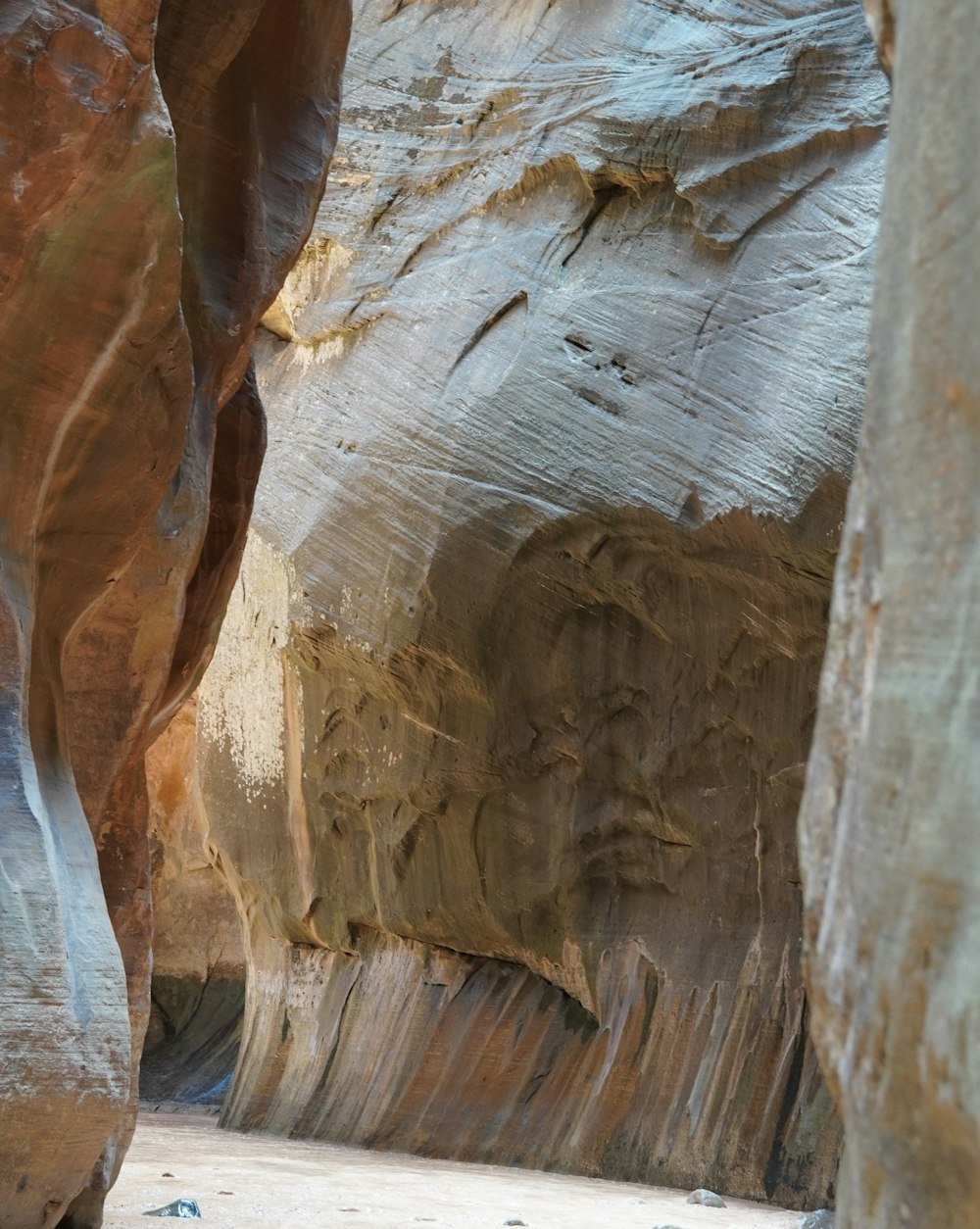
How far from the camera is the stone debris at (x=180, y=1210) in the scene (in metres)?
4.84

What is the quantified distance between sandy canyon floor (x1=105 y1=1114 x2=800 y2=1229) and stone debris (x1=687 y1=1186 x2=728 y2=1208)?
2.7 inches

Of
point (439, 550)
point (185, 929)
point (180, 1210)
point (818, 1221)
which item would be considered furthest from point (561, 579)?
point (185, 929)

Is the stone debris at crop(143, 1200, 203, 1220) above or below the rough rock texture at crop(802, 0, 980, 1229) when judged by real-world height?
below

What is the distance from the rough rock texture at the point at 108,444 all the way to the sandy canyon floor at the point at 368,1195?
67 centimetres

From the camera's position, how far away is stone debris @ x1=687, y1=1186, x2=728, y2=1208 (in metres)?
6.94

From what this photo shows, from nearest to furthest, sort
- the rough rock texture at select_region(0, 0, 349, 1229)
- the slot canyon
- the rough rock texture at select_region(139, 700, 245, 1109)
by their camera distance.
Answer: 1. the rough rock texture at select_region(0, 0, 349, 1229)
2. the slot canyon
3. the rough rock texture at select_region(139, 700, 245, 1109)

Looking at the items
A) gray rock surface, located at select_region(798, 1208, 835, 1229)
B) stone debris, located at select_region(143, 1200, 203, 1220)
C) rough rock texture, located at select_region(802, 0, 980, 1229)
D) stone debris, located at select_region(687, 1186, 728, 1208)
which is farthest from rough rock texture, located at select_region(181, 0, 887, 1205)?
rough rock texture, located at select_region(802, 0, 980, 1229)

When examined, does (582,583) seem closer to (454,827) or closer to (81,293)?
(454,827)

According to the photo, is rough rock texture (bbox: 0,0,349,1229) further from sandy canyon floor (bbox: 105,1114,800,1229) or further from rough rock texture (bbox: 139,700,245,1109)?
rough rock texture (bbox: 139,700,245,1109)

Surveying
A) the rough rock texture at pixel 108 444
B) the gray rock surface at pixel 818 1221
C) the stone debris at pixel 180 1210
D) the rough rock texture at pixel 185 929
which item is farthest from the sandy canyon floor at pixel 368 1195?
the rough rock texture at pixel 185 929

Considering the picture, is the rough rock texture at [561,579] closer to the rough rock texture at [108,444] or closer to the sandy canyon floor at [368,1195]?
the sandy canyon floor at [368,1195]

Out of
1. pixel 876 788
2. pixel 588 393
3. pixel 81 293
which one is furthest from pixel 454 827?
pixel 876 788

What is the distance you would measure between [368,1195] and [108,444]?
3283 millimetres

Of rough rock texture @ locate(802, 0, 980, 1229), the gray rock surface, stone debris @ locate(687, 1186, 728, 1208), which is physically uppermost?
rough rock texture @ locate(802, 0, 980, 1229)
